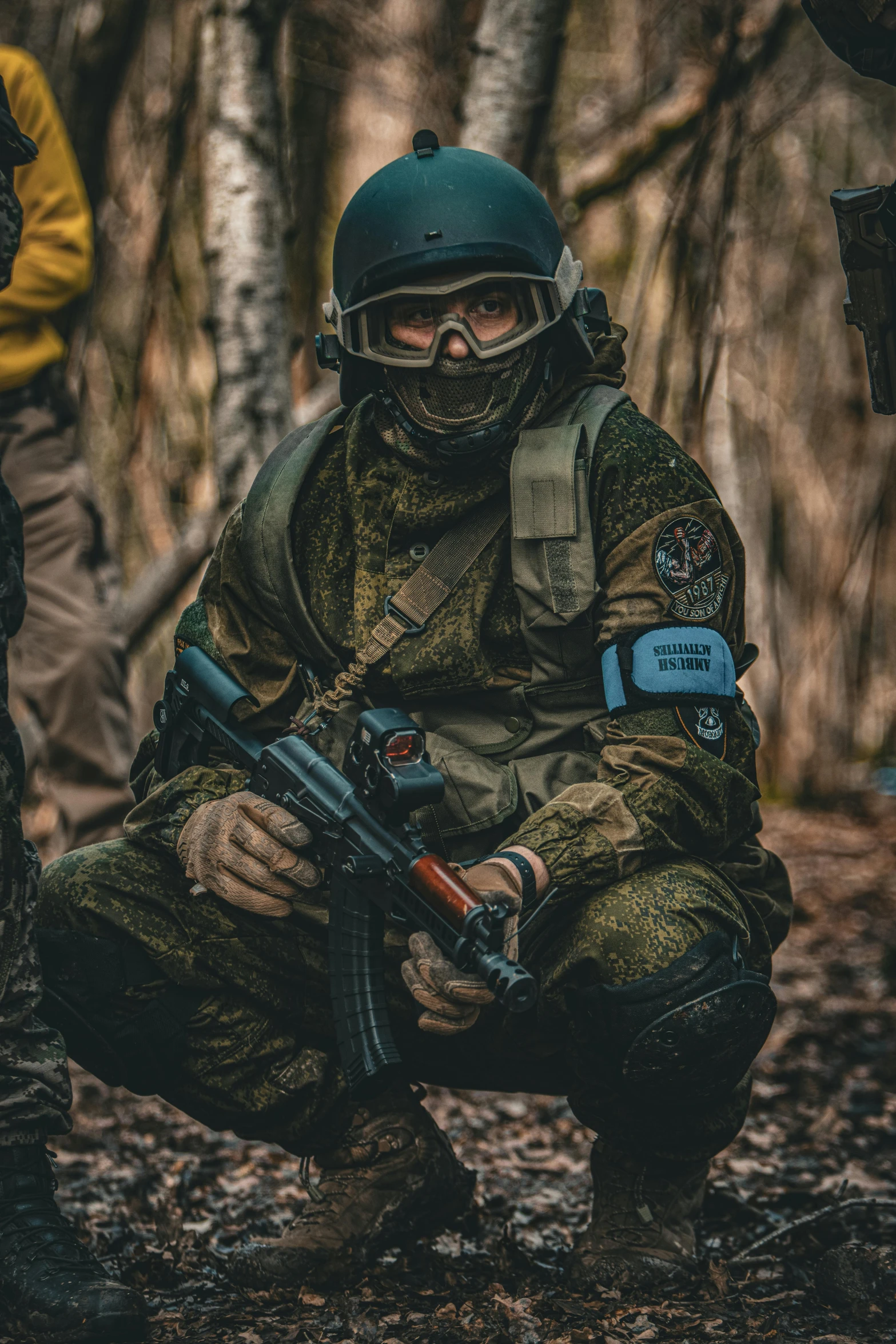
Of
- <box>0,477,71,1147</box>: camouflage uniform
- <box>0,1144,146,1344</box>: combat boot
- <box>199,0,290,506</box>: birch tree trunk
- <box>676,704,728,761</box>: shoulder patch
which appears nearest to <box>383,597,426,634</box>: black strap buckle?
<box>676,704,728,761</box>: shoulder patch

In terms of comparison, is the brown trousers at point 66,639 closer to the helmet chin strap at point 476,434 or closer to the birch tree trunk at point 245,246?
the birch tree trunk at point 245,246

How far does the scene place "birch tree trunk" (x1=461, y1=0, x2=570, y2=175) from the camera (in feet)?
16.4

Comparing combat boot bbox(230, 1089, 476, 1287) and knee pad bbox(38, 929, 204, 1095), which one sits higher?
knee pad bbox(38, 929, 204, 1095)

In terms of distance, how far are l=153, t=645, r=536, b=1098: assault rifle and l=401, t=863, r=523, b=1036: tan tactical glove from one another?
0.08 ft

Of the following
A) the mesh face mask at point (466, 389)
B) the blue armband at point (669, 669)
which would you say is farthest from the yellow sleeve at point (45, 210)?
the blue armband at point (669, 669)

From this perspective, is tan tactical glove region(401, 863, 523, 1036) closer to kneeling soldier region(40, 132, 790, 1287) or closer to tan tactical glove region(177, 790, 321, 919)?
kneeling soldier region(40, 132, 790, 1287)

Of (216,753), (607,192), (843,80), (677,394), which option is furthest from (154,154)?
(216,753)

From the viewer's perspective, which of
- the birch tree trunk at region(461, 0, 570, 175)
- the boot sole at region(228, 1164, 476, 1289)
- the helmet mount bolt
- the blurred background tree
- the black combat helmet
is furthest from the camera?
the blurred background tree

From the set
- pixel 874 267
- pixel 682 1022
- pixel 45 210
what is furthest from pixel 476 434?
pixel 45 210

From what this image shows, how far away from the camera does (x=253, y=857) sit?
8.46 ft

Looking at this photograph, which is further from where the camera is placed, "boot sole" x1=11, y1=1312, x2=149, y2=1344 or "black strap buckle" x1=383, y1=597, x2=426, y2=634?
"black strap buckle" x1=383, y1=597, x2=426, y2=634

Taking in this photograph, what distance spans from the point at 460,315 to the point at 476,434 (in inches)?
8.8

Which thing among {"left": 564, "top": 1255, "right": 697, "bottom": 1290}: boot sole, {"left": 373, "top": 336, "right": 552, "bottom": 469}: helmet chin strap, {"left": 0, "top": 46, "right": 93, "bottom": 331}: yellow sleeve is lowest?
{"left": 564, "top": 1255, "right": 697, "bottom": 1290}: boot sole

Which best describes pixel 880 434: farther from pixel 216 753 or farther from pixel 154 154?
pixel 216 753
